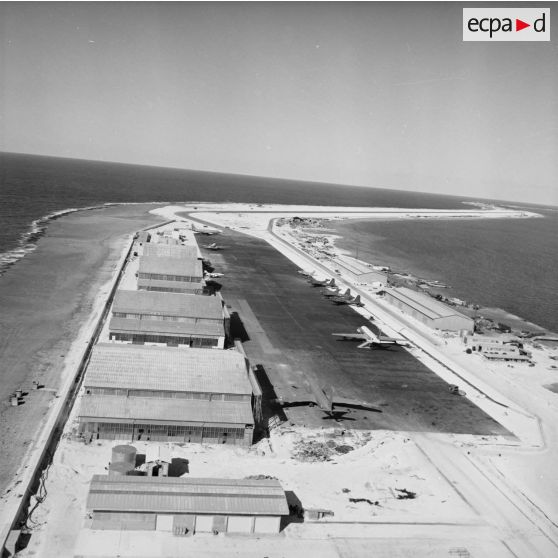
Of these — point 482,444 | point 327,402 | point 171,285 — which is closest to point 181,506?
point 327,402

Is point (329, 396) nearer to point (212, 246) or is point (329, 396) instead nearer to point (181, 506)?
point (181, 506)

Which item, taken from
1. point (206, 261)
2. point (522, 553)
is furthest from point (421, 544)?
point (206, 261)

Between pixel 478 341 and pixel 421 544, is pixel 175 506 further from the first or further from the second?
pixel 478 341

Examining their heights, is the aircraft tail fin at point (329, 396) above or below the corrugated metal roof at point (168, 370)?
below

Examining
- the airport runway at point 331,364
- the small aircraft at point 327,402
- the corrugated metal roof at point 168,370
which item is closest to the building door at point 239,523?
the corrugated metal roof at point 168,370

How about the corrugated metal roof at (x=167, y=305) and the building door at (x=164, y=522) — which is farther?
the corrugated metal roof at (x=167, y=305)

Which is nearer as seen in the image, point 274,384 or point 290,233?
point 274,384

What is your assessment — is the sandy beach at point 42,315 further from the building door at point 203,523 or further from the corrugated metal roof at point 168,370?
the building door at point 203,523
